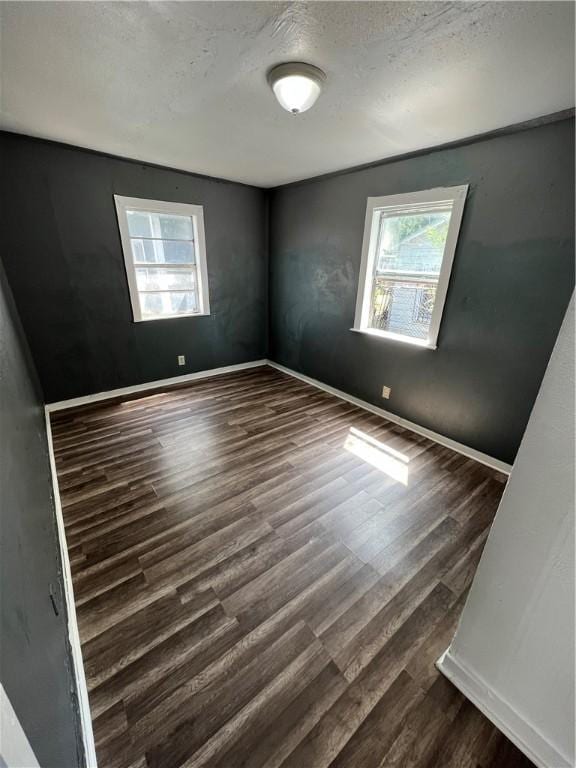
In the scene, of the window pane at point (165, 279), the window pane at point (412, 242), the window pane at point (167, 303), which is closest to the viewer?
the window pane at point (412, 242)

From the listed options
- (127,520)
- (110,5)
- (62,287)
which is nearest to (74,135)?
(62,287)

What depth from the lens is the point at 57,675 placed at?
87 centimetres

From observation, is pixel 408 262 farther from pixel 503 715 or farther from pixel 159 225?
pixel 503 715

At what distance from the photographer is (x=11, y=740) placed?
0.42 meters

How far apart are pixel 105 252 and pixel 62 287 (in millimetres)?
548

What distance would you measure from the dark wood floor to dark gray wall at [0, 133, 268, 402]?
0.89 meters

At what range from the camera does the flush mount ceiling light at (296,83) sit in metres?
1.46

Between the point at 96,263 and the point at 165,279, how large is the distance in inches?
28.5

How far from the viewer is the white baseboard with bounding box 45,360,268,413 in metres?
3.22

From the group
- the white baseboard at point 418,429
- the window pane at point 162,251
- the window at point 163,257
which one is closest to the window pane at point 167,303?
the window at point 163,257

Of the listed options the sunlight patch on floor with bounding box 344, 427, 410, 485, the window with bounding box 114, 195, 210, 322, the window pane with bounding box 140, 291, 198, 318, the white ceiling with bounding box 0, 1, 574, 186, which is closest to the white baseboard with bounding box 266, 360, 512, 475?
the sunlight patch on floor with bounding box 344, 427, 410, 485

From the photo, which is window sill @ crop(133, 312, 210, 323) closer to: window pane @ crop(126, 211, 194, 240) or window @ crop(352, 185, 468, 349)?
window pane @ crop(126, 211, 194, 240)

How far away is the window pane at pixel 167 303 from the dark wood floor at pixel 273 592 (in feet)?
5.03

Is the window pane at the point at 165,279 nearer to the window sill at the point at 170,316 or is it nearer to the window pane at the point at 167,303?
the window pane at the point at 167,303
